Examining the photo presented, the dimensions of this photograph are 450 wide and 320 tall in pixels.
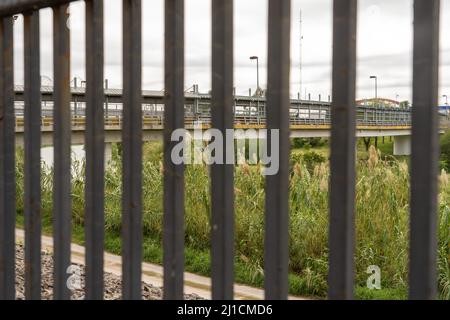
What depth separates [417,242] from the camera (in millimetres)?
1150

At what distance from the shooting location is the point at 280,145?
133 cm

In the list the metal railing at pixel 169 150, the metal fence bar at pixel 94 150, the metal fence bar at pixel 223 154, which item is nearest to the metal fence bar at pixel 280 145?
the metal railing at pixel 169 150

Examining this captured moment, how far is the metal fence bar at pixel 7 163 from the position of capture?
215cm

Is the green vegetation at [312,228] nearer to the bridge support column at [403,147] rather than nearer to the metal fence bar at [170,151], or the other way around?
the bridge support column at [403,147]

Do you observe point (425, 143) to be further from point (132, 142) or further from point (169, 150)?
point (132, 142)

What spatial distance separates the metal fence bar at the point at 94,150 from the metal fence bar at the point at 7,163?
545 mm

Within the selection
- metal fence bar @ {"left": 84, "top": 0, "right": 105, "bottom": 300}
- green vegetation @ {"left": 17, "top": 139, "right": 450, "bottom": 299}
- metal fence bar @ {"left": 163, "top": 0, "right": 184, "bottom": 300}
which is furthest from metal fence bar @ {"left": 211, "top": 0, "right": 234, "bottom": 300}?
green vegetation @ {"left": 17, "top": 139, "right": 450, "bottom": 299}

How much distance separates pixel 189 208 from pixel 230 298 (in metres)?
5.38

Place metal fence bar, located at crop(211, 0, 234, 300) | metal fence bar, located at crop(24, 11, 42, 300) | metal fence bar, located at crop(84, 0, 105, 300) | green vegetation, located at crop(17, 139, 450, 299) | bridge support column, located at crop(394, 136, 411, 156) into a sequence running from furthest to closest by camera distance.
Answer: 1. green vegetation, located at crop(17, 139, 450, 299)
2. bridge support column, located at crop(394, 136, 411, 156)
3. metal fence bar, located at crop(24, 11, 42, 300)
4. metal fence bar, located at crop(84, 0, 105, 300)
5. metal fence bar, located at crop(211, 0, 234, 300)

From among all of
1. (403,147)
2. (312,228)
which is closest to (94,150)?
(312,228)

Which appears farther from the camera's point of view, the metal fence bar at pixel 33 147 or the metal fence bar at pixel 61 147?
the metal fence bar at pixel 33 147

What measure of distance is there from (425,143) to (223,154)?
55 cm

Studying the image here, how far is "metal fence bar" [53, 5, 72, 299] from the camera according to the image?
6.17 ft

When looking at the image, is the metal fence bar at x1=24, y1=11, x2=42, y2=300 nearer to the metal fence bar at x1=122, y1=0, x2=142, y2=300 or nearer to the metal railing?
the metal railing
